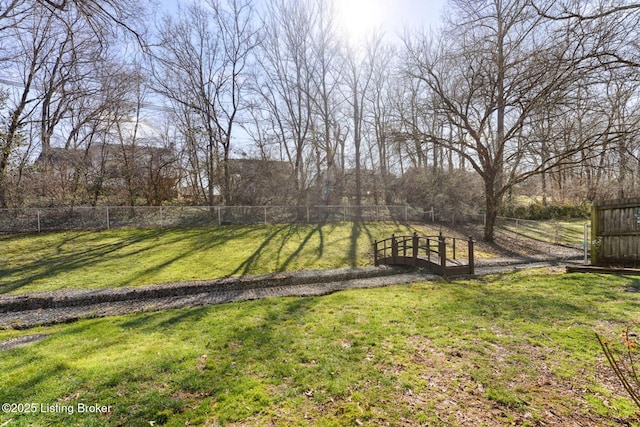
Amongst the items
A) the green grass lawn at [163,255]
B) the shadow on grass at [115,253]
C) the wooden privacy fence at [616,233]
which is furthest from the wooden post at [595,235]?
the shadow on grass at [115,253]

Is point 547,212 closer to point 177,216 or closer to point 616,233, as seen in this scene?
point 616,233

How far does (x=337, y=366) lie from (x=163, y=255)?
9496 millimetres

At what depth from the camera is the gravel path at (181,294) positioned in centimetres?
632

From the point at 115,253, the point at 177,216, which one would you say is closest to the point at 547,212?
the point at 177,216

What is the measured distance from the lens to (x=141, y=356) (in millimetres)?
3891

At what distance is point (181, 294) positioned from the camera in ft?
25.0

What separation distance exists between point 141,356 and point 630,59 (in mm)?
9060

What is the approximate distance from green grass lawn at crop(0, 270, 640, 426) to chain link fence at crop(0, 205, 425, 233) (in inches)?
410

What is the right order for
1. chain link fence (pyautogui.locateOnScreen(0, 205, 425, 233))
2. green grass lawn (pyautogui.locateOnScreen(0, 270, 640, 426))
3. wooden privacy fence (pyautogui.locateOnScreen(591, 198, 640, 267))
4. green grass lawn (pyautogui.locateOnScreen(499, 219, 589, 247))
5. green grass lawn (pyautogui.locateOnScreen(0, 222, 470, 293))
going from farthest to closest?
green grass lawn (pyautogui.locateOnScreen(499, 219, 589, 247))
chain link fence (pyautogui.locateOnScreen(0, 205, 425, 233))
green grass lawn (pyautogui.locateOnScreen(0, 222, 470, 293))
wooden privacy fence (pyautogui.locateOnScreen(591, 198, 640, 267))
green grass lawn (pyautogui.locateOnScreen(0, 270, 640, 426))

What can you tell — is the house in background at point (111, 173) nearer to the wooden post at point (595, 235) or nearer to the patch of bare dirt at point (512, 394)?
the patch of bare dirt at point (512, 394)

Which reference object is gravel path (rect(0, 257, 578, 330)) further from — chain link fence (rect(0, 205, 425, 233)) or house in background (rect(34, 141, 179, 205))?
house in background (rect(34, 141, 179, 205))

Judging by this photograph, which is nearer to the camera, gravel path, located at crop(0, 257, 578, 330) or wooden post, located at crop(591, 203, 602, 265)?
gravel path, located at crop(0, 257, 578, 330)

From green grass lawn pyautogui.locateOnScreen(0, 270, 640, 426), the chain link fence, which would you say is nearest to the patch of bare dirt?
green grass lawn pyautogui.locateOnScreen(0, 270, 640, 426)

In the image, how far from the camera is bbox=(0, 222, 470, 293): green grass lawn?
856cm
